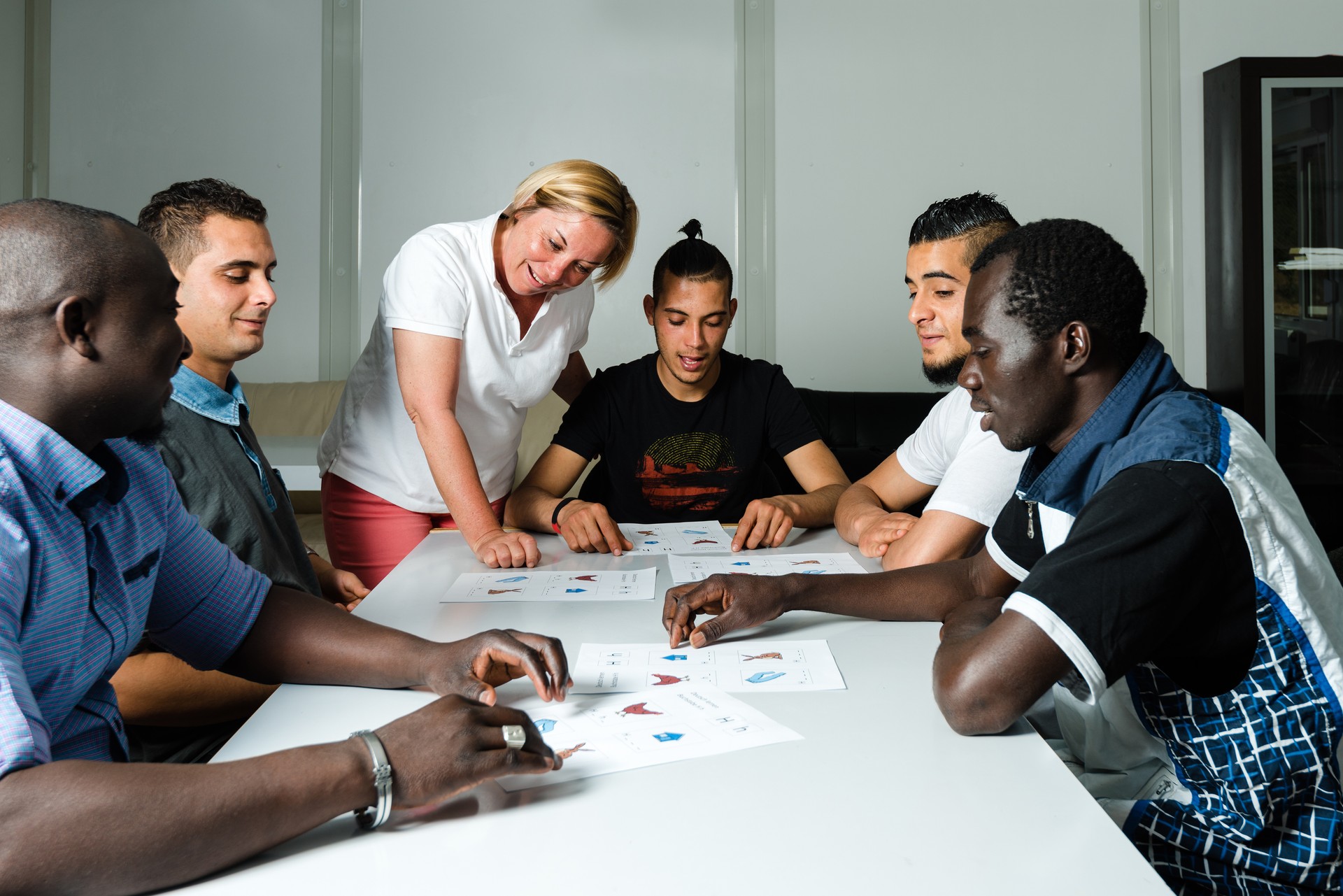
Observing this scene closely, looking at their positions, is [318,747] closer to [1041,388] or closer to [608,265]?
[1041,388]

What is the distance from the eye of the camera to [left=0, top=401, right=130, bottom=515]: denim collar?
2.65 ft

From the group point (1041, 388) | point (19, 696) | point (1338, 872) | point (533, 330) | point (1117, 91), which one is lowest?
point (1338, 872)

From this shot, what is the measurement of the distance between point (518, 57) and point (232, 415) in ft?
9.42

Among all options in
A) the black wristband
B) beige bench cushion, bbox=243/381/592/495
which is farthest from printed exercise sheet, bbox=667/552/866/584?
beige bench cushion, bbox=243/381/592/495

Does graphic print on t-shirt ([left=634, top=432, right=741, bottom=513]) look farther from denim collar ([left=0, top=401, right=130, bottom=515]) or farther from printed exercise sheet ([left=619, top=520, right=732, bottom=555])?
denim collar ([left=0, top=401, right=130, bottom=515])

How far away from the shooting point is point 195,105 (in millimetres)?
4023

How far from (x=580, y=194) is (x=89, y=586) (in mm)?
1164

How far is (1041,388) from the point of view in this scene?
3.66ft

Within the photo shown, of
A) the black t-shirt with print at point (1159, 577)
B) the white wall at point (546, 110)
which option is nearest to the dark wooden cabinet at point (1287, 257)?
the white wall at point (546, 110)

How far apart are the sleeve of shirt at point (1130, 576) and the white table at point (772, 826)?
118 mm

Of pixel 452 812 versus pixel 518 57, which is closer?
pixel 452 812

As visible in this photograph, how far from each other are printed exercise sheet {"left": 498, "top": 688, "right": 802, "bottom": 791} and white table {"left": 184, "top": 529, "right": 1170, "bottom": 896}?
0.06 ft

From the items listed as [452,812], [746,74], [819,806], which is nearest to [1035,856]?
[819,806]

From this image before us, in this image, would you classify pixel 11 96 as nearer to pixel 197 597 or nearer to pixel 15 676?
pixel 197 597
